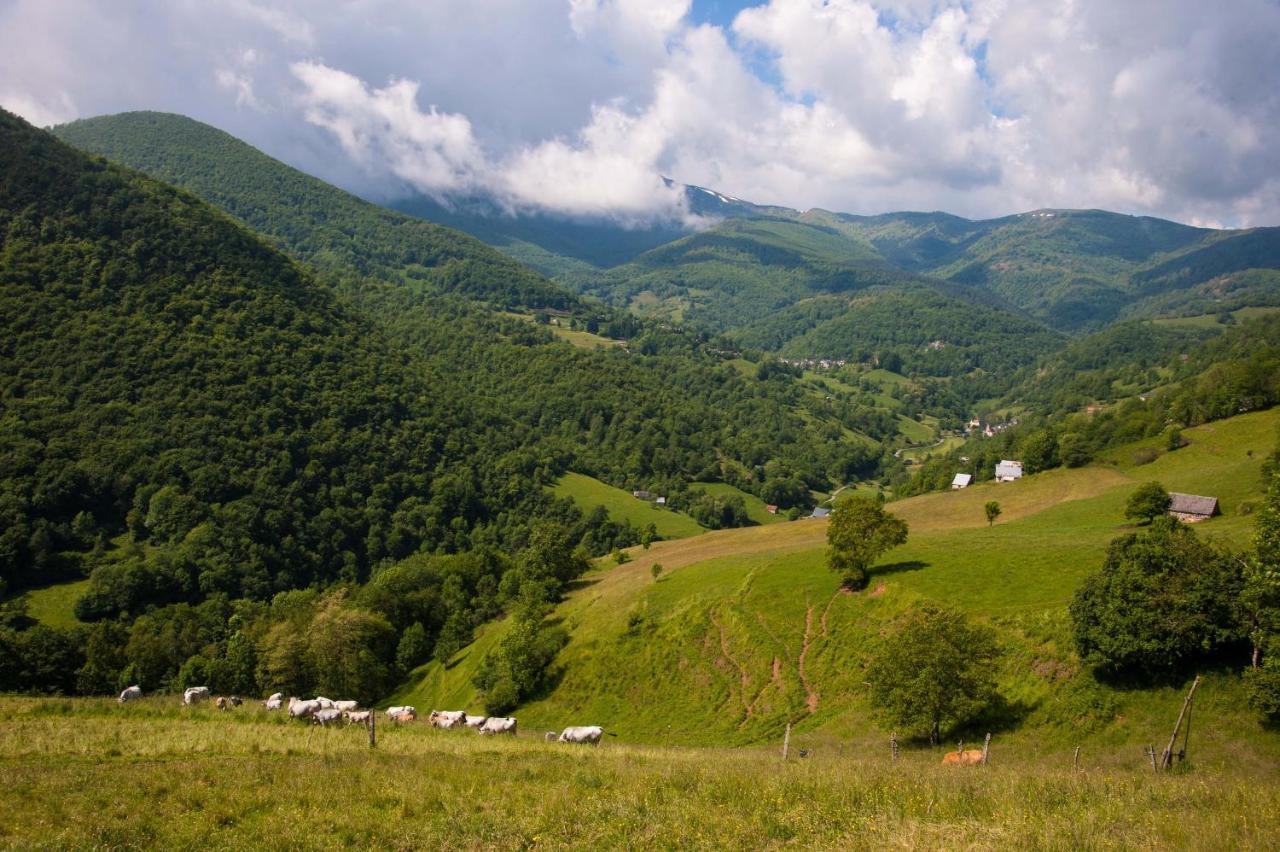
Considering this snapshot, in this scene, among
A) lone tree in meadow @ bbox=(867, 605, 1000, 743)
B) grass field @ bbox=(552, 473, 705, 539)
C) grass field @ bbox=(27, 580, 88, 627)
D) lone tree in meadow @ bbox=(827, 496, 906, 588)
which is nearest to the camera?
lone tree in meadow @ bbox=(867, 605, 1000, 743)

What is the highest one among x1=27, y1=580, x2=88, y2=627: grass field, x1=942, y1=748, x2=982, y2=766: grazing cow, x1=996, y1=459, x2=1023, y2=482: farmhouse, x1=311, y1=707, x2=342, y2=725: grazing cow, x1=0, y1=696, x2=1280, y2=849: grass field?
x1=996, y1=459, x2=1023, y2=482: farmhouse

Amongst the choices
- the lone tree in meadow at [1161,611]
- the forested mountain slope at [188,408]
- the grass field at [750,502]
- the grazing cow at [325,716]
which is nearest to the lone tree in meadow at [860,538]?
the lone tree in meadow at [1161,611]

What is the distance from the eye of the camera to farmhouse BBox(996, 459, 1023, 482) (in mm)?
107125

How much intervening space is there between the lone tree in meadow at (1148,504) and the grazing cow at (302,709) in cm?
6884

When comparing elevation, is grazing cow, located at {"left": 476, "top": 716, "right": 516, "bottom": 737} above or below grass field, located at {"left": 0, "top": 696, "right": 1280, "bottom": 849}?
below

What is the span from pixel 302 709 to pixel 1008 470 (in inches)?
4400

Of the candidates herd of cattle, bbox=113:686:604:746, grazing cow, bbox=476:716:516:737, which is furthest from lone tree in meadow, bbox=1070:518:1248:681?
grazing cow, bbox=476:716:516:737

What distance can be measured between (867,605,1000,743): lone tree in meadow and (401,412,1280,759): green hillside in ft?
9.99

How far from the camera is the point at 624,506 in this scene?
545 feet

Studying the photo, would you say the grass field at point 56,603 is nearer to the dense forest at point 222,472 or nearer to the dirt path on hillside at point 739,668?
the dense forest at point 222,472

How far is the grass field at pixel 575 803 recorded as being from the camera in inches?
486

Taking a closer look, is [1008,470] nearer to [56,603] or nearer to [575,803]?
[575,803]

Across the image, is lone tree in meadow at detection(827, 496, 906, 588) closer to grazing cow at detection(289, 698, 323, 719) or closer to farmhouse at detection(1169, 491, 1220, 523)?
farmhouse at detection(1169, 491, 1220, 523)

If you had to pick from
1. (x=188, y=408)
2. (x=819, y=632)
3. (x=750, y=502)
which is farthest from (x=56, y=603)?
(x=750, y=502)
